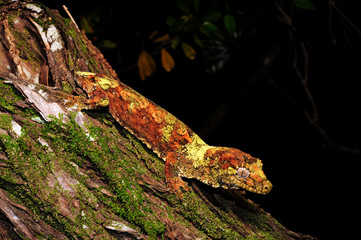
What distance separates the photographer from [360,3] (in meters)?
4.64

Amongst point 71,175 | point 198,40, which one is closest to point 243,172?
point 71,175

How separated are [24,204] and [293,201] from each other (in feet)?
15.9

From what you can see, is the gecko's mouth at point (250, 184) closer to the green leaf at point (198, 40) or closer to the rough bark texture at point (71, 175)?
the rough bark texture at point (71, 175)

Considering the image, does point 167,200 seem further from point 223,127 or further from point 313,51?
point 313,51

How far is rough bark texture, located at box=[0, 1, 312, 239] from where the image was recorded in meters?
2.01

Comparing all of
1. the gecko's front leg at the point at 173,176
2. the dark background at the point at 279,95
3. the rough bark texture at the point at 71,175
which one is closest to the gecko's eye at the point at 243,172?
the rough bark texture at the point at 71,175

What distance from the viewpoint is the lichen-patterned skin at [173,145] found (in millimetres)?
2566

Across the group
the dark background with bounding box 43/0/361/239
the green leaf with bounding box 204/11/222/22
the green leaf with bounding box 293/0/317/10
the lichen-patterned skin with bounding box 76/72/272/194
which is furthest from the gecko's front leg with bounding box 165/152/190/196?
the green leaf with bounding box 293/0/317/10

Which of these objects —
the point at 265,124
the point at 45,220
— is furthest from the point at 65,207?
the point at 265,124

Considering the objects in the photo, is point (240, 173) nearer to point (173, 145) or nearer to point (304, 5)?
point (173, 145)

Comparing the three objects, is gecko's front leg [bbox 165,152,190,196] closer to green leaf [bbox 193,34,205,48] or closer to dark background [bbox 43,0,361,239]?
green leaf [bbox 193,34,205,48]

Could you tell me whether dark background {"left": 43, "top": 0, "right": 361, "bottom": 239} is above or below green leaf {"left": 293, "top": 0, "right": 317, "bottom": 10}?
below

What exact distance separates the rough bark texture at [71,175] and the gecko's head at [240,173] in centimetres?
20

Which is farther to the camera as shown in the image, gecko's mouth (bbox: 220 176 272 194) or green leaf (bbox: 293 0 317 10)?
green leaf (bbox: 293 0 317 10)
